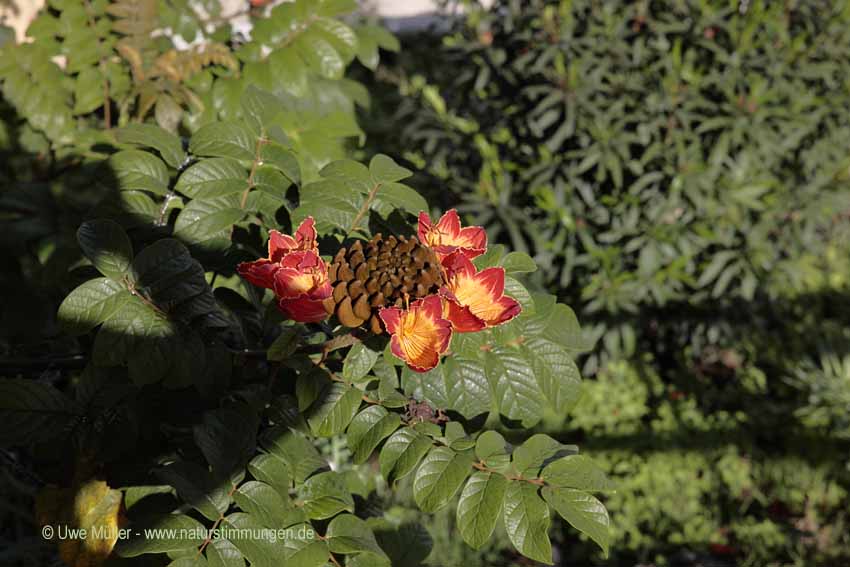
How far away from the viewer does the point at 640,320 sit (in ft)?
11.2

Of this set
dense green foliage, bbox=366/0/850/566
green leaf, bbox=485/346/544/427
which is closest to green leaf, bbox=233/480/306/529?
green leaf, bbox=485/346/544/427

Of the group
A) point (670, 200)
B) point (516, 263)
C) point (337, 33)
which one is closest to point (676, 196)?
point (670, 200)

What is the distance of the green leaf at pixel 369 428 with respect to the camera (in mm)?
1059

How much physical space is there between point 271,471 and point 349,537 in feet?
0.50

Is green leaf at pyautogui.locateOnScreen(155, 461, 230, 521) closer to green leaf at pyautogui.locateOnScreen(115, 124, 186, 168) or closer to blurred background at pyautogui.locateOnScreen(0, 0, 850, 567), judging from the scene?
green leaf at pyautogui.locateOnScreen(115, 124, 186, 168)

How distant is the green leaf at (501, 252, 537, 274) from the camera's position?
46.5 inches

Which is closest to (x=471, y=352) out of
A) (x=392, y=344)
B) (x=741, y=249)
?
(x=392, y=344)

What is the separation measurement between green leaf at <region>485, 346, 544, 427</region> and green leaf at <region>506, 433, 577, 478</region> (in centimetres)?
8

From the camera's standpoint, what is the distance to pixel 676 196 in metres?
3.02

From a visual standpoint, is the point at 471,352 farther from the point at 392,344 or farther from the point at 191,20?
the point at 191,20

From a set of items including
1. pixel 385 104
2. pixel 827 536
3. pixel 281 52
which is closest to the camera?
pixel 281 52

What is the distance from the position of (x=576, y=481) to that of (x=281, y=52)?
1221 millimetres

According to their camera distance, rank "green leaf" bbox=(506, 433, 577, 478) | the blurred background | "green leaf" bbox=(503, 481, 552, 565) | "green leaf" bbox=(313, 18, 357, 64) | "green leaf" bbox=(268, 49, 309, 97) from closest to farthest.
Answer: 1. "green leaf" bbox=(503, 481, 552, 565)
2. "green leaf" bbox=(506, 433, 577, 478)
3. "green leaf" bbox=(268, 49, 309, 97)
4. "green leaf" bbox=(313, 18, 357, 64)
5. the blurred background

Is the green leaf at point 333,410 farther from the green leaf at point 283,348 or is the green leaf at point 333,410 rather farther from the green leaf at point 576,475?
the green leaf at point 576,475
